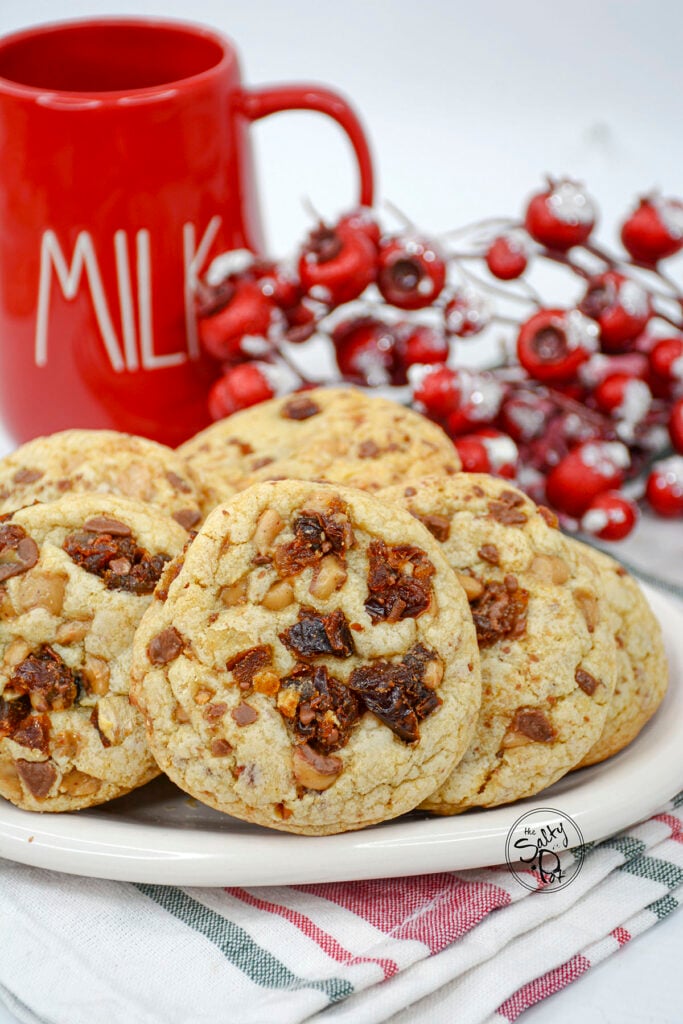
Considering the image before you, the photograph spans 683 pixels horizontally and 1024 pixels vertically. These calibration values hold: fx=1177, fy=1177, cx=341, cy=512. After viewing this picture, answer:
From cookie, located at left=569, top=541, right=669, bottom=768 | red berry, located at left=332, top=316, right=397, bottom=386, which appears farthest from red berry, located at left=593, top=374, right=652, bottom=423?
cookie, located at left=569, top=541, right=669, bottom=768

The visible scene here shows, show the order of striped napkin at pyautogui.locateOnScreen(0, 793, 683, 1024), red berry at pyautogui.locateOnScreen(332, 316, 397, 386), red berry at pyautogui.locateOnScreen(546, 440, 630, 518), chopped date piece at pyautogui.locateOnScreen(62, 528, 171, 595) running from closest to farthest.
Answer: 1. striped napkin at pyautogui.locateOnScreen(0, 793, 683, 1024)
2. chopped date piece at pyautogui.locateOnScreen(62, 528, 171, 595)
3. red berry at pyautogui.locateOnScreen(546, 440, 630, 518)
4. red berry at pyautogui.locateOnScreen(332, 316, 397, 386)

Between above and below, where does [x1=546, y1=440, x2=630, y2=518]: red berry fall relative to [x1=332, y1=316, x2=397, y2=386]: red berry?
below

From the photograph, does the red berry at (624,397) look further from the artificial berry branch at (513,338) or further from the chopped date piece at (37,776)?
the chopped date piece at (37,776)

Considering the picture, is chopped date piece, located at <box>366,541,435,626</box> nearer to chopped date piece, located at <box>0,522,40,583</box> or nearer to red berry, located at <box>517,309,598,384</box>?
chopped date piece, located at <box>0,522,40,583</box>

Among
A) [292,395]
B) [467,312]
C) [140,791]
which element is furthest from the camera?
[467,312]

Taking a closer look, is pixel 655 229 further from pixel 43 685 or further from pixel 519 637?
pixel 43 685

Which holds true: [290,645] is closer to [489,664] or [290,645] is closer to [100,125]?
[489,664]

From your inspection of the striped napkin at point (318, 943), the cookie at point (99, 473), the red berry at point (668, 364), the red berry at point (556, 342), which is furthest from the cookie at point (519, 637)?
the red berry at point (668, 364)

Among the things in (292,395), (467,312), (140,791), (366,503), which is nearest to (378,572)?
(366,503)
